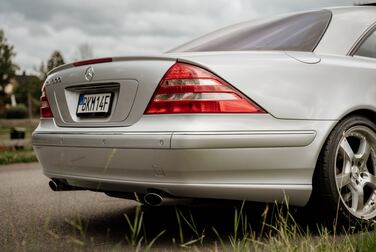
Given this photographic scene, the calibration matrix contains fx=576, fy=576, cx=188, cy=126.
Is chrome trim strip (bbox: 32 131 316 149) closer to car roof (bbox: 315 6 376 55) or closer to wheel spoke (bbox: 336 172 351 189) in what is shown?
wheel spoke (bbox: 336 172 351 189)

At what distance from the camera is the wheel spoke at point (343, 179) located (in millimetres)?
3355

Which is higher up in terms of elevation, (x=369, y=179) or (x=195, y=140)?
(x=195, y=140)

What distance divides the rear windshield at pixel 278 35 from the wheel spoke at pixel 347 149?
59 cm

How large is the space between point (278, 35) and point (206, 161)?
1140mm

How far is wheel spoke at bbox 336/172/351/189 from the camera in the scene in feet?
11.0

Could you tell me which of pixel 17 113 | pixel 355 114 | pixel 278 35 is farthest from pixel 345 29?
pixel 17 113

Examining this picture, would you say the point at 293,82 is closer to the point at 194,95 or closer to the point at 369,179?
the point at 194,95

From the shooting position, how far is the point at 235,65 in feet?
10.2

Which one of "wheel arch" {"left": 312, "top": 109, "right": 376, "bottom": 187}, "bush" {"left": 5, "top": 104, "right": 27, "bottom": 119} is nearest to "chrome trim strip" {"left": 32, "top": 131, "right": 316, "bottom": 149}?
"wheel arch" {"left": 312, "top": 109, "right": 376, "bottom": 187}

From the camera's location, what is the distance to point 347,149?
3434mm

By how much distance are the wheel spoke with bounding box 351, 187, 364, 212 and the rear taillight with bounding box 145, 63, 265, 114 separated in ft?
2.83

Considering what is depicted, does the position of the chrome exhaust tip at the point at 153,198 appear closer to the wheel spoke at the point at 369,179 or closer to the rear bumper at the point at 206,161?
the rear bumper at the point at 206,161

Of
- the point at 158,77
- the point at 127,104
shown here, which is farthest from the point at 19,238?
the point at 158,77

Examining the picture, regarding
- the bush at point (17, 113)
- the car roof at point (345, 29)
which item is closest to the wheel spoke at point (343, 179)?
the car roof at point (345, 29)
